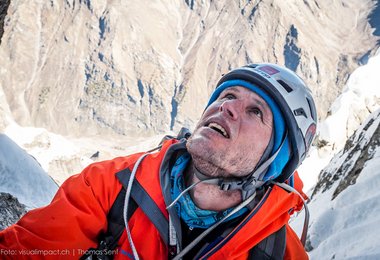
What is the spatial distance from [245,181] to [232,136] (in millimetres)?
372

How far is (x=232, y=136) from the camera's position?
319 centimetres

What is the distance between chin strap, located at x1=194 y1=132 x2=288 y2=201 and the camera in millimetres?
3143

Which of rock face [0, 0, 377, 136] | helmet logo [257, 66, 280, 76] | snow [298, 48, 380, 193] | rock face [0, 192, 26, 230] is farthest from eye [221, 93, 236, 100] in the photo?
rock face [0, 0, 377, 136]

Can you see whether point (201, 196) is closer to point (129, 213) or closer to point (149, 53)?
Answer: point (129, 213)

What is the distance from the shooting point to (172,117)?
16000 cm

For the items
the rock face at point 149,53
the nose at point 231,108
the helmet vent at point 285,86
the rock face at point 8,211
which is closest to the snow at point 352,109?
the rock face at point 8,211

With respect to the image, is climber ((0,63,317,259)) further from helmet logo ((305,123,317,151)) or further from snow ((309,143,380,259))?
snow ((309,143,380,259))

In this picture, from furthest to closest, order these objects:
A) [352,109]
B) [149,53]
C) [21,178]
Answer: [149,53]
[352,109]
[21,178]

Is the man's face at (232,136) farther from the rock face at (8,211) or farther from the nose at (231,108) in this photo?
the rock face at (8,211)

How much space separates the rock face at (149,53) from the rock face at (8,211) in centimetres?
13312

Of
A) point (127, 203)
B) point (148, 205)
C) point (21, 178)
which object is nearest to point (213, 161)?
point (148, 205)

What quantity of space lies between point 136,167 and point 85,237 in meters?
0.61

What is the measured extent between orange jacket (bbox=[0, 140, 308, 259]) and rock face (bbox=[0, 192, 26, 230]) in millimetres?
2038

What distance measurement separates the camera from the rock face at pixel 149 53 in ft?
461
